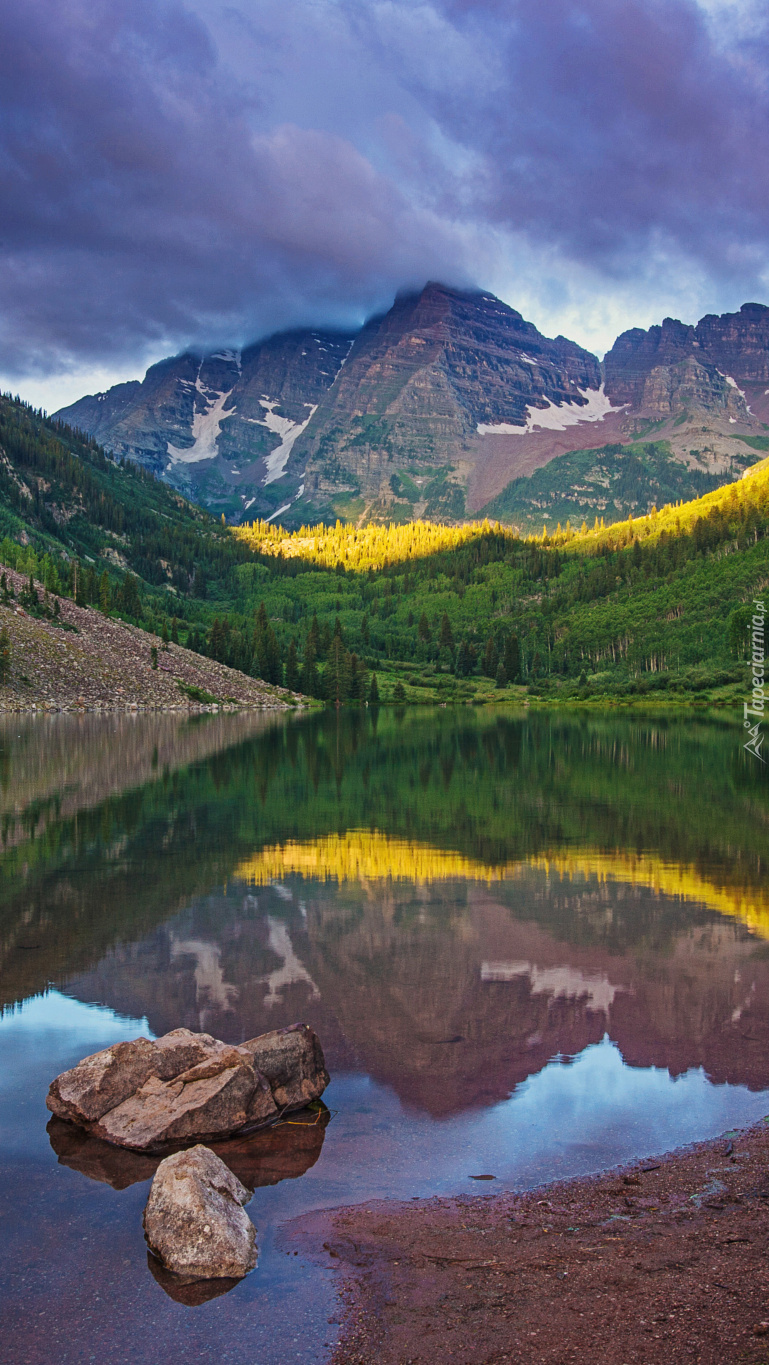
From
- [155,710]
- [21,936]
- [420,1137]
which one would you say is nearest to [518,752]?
[21,936]

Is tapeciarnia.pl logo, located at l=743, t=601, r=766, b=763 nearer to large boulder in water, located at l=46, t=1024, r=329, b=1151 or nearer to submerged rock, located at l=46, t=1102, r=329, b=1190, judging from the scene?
large boulder in water, located at l=46, t=1024, r=329, b=1151

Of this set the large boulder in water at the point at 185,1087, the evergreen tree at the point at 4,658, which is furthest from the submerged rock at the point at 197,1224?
the evergreen tree at the point at 4,658

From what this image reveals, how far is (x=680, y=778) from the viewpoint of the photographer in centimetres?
6016

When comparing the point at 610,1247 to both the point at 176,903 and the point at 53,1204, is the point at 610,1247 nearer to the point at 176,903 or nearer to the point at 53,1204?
the point at 53,1204

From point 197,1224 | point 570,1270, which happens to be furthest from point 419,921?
point 570,1270

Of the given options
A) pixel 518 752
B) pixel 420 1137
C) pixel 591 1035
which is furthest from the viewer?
pixel 518 752

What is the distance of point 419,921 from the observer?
24297 mm

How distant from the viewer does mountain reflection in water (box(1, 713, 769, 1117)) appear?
17.0m

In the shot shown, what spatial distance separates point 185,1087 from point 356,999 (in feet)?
17.7

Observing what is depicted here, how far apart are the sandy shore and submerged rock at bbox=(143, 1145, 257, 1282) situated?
781mm

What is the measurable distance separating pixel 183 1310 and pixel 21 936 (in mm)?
14775

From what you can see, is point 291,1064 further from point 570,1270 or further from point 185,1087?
point 570,1270

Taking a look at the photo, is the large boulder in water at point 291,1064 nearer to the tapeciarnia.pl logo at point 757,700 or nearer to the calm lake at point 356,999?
the calm lake at point 356,999

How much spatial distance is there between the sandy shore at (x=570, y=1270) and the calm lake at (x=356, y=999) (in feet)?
1.76
